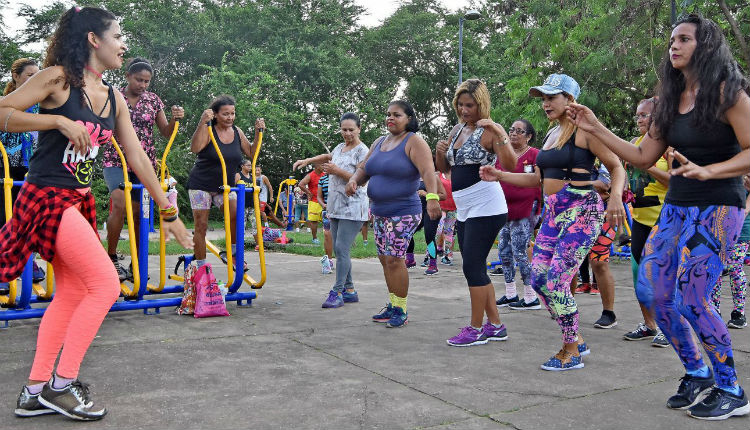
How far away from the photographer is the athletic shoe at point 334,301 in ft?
21.1

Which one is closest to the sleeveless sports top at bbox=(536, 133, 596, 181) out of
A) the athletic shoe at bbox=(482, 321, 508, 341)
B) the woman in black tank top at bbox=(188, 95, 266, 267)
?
the athletic shoe at bbox=(482, 321, 508, 341)

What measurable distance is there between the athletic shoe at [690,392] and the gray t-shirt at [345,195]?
3.56m

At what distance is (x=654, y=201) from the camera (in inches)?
209

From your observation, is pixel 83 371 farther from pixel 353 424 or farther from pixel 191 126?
pixel 191 126

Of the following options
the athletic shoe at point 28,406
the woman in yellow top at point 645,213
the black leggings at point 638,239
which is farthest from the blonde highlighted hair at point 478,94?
the athletic shoe at point 28,406

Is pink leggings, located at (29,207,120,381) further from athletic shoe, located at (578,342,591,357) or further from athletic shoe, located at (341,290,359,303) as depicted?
athletic shoe, located at (341,290,359,303)

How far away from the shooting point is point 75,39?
337 cm

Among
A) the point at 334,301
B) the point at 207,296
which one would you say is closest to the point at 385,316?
the point at 334,301

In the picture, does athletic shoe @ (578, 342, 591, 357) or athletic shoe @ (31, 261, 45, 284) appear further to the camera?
athletic shoe @ (31, 261, 45, 284)

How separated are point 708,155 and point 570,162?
127cm

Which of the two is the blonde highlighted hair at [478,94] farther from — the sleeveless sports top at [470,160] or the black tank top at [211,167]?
the black tank top at [211,167]

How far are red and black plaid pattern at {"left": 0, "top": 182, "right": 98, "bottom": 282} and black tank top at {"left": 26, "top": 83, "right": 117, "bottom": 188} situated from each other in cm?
5

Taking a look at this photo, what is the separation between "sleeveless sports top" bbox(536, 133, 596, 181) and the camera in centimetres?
453

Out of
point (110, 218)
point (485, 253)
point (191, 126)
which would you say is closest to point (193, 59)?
point (191, 126)
